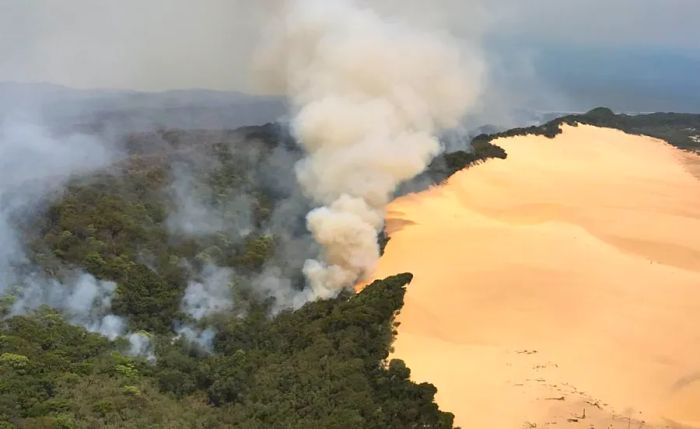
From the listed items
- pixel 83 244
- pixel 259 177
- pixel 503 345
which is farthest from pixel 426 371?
pixel 259 177

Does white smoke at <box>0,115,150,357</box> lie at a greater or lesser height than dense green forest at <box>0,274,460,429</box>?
greater

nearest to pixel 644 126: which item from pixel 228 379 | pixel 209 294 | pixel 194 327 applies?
pixel 209 294

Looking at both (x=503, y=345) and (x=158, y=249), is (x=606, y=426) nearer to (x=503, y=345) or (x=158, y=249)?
(x=503, y=345)

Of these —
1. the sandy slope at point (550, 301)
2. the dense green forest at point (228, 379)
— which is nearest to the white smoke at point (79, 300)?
the dense green forest at point (228, 379)

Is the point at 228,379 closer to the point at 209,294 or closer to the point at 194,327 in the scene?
the point at 194,327

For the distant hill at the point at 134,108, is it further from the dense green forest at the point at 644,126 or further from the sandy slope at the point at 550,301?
the dense green forest at the point at 644,126

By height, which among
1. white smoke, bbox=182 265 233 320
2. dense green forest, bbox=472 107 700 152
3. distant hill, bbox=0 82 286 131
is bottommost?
white smoke, bbox=182 265 233 320

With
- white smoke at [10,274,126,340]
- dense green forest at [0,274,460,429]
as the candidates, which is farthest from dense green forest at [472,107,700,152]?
white smoke at [10,274,126,340]

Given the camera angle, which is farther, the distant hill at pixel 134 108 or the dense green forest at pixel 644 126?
the dense green forest at pixel 644 126

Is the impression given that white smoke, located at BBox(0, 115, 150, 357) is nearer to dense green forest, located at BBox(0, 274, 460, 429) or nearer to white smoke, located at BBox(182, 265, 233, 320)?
dense green forest, located at BBox(0, 274, 460, 429)
